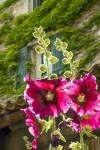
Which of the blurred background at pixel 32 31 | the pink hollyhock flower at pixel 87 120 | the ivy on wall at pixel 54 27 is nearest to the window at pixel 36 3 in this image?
the blurred background at pixel 32 31

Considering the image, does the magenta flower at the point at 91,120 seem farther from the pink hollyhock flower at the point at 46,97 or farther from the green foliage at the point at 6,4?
the green foliage at the point at 6,4

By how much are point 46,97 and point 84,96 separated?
0.49ft

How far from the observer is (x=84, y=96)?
2092 millimetres

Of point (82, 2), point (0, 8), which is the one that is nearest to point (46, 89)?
point (82, 2)

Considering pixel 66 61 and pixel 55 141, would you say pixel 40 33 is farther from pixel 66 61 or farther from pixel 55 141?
pixel 55 141

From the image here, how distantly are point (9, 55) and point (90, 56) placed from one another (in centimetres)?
253

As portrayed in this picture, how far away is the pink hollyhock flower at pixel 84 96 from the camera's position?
2025mm

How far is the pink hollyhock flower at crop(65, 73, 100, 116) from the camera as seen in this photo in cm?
203

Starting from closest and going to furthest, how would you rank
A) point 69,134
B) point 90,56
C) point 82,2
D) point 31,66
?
point 69,134, point 90,56, point 82,2, point 31,66

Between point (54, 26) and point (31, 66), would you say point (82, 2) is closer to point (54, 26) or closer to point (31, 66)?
point (54, 26)

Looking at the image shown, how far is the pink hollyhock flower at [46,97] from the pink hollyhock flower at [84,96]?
0.03 meters

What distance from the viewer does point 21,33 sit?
36.8 feet

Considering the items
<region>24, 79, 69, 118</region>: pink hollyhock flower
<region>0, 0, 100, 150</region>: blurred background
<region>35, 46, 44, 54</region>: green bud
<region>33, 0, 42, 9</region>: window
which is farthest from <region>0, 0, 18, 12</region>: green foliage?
<region>24, 79, 69, 118</region>: pink hollyhock flower

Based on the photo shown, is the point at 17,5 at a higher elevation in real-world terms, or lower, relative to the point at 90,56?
higher
